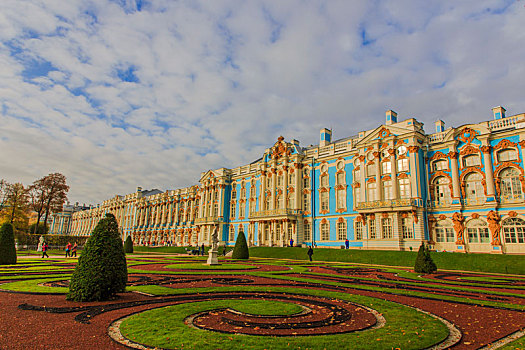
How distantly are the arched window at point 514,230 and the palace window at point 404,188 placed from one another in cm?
872

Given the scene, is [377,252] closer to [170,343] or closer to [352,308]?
[352,308]

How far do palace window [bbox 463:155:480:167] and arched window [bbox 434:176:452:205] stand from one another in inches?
92.4

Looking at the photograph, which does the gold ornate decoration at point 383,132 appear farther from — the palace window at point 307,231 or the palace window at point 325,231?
the palace window at point 307,231

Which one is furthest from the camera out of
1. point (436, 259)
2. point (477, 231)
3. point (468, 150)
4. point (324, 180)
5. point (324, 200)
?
point (324, 180)

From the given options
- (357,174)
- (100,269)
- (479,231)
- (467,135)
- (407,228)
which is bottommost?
(100,269)

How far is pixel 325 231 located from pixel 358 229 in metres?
5.21

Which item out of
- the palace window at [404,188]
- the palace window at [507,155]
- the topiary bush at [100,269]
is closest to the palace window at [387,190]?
the palace window at [404,188]

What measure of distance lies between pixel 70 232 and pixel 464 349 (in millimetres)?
130032

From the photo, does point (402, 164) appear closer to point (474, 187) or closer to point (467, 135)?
point (467, 135)

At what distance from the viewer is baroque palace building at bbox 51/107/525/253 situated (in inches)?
1179

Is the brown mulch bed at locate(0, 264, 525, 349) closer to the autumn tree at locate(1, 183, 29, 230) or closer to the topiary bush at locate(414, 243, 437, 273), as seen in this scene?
the topiary bush at locate(414, 243, 437, 273)

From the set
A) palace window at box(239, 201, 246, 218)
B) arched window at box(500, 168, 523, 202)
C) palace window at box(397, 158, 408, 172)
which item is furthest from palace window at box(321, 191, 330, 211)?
arched window at box(500, 168, 523, 202)

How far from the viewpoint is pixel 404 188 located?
Result: 3484cm

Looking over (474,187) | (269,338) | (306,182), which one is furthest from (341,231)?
(269,338)
